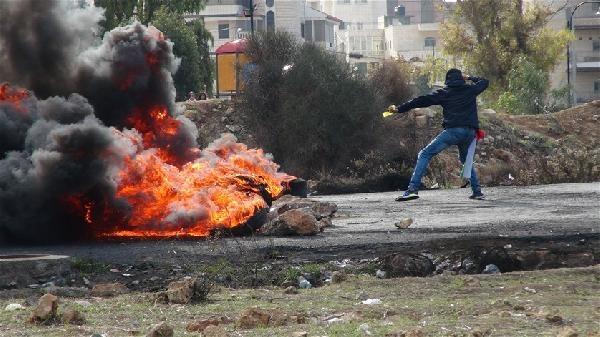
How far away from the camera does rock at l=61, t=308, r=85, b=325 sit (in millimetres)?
9438

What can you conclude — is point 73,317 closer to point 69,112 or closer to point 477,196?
point 69,112

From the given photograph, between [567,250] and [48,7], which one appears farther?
[48,7]

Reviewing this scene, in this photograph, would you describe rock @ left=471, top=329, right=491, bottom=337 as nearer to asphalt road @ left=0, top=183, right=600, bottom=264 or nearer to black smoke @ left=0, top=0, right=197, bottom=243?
asphalt road @ left=0, top=183, right=600, bottom=264

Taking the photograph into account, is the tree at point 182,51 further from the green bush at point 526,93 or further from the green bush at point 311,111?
the green bush at point 311,111

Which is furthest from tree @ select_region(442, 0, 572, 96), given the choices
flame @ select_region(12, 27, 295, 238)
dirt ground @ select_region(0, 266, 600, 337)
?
dirt ground @ select_region(0, 266, 600, 337)

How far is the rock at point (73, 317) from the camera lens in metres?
9.44

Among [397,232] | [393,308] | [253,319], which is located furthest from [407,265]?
[253,319]

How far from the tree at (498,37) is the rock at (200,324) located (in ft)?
143

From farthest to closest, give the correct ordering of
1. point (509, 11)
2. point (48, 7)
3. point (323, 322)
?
point (509, 11), point (48, 7), point (323, 322)

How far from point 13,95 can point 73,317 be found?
28.3 feet

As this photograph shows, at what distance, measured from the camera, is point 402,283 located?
11.1 metres

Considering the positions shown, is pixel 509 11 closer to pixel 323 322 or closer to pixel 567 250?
pixel 567 250

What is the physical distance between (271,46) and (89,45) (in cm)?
1483

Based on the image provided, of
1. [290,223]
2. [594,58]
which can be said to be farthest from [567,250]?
[594,58]
